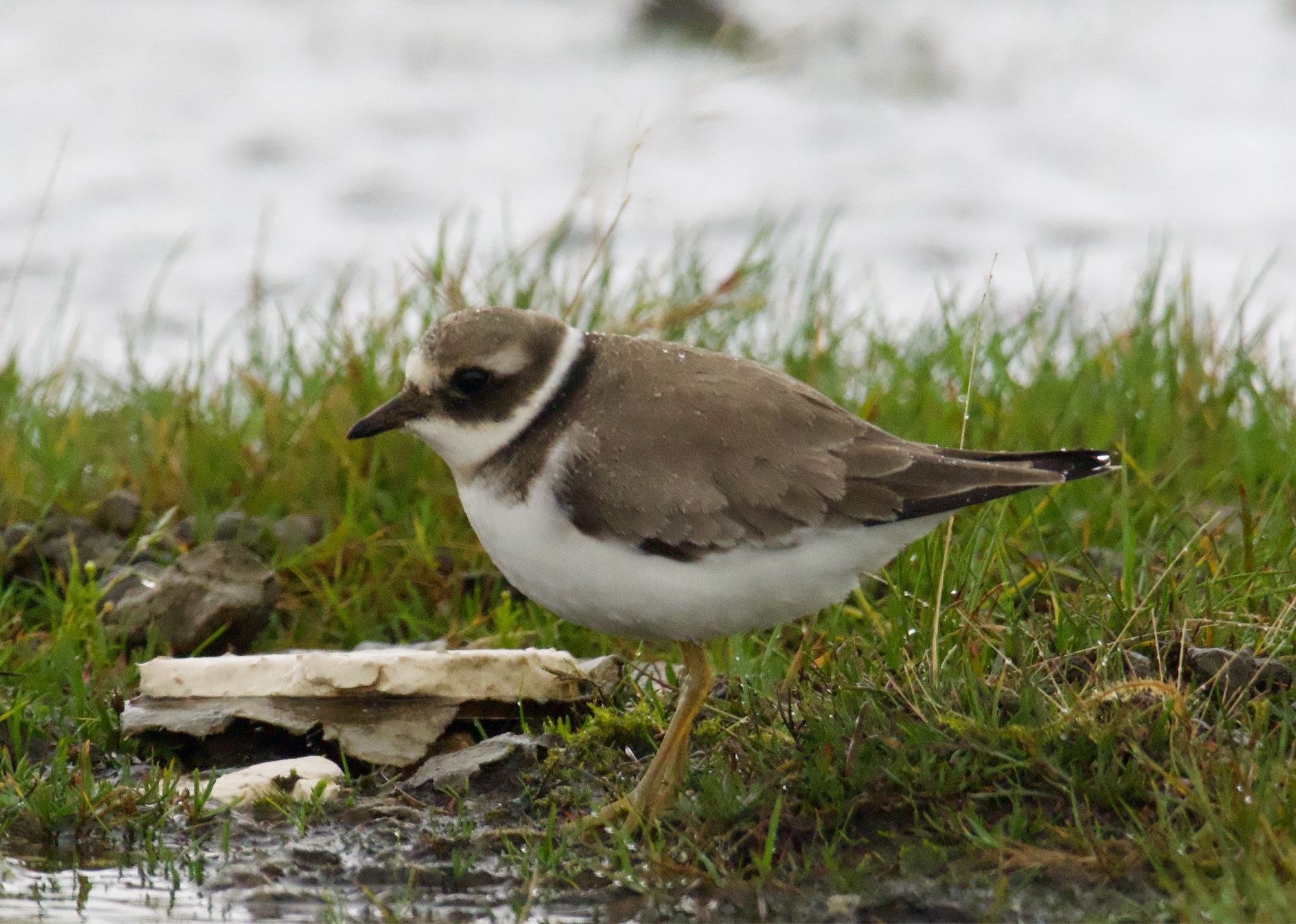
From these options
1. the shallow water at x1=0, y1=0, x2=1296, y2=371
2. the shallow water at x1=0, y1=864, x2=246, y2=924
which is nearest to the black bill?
the shallow water at x1=0, y1=864, x2=246, y2=924

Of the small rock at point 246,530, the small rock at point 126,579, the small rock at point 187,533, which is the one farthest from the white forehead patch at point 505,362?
the small rock at point 187,533

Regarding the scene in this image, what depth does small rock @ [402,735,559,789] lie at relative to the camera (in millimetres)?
4355

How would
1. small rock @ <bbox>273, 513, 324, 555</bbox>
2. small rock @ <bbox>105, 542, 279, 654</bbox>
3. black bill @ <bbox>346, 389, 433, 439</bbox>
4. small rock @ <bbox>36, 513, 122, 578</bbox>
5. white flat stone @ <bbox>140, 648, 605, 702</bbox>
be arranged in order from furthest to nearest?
small rock @ <bbox>273, 513, 324, 555</bbox>
small rock @ <bbox>36, 513, 122, 578</bbox>
small rock @ <bbox>105, 542, 279, 654</bbox>
white flat stone @ <bbox>140, 648, 605, 702</bbox>
black bill @ <bbox>346, 389, 433, 439</bbox>

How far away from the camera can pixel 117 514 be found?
6047mm

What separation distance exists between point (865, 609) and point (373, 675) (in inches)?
61.8

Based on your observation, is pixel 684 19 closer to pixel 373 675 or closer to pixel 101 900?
pixel 373 675

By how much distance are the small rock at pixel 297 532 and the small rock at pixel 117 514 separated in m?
0.55

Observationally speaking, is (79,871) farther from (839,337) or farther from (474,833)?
(839,337)

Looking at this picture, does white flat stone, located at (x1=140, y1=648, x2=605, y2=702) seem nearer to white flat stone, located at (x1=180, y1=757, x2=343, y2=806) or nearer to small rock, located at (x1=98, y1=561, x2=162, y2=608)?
white flat stone, located at (x1=180, y1=757, x2=343, y2=806)

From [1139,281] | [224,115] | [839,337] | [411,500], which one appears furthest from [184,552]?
[224,115]

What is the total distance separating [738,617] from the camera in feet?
13.4

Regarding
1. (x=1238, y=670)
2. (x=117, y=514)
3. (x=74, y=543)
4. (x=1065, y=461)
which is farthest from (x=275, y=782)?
(x=1238, y=670)

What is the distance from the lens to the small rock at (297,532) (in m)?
5.98

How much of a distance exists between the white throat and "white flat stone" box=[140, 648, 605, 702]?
0.61 m
